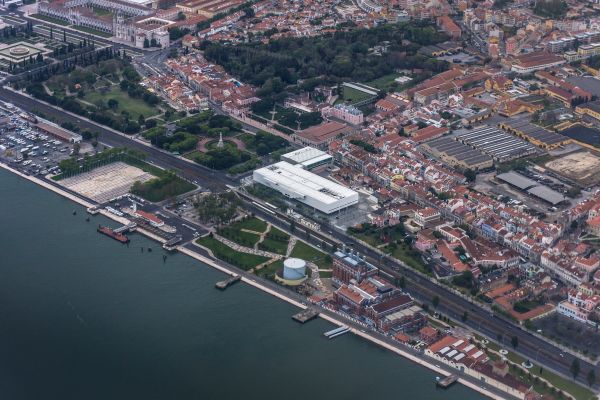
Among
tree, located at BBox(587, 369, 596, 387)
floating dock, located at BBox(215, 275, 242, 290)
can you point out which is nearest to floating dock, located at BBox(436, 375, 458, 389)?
tree, located at BBox(587, 369, 596, 387)

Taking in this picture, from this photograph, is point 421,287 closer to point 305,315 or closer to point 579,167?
point 305,315

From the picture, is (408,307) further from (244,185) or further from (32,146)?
(32,146)

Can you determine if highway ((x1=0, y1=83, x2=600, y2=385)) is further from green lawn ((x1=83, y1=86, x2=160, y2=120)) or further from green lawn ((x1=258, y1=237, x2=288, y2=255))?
green lawn ((x1=83, y1=86, x2=160, y2=120))

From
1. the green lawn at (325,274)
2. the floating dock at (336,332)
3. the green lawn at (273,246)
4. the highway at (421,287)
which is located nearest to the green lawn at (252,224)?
the highway at (421,287)

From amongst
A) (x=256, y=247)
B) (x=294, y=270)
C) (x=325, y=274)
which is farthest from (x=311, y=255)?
(x=256, y=247)

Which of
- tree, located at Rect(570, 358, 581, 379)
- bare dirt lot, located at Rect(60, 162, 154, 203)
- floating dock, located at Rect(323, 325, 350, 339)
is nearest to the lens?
tree, located at Rect(570, 358, 581, 379)

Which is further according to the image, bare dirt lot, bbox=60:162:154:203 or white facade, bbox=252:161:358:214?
bare dirt lot, bbox=60:162:154:203

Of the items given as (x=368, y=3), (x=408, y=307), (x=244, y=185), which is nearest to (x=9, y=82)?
(x=244, y=185)
